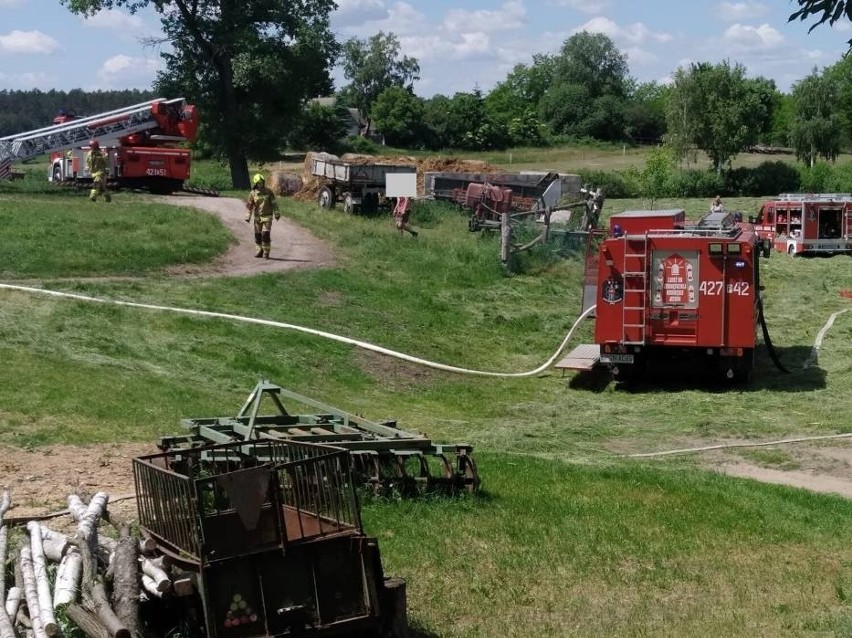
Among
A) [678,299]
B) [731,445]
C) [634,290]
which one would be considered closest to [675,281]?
[678,299]

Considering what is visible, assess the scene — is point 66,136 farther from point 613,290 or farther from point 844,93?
point 844,93

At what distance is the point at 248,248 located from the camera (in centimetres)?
2702

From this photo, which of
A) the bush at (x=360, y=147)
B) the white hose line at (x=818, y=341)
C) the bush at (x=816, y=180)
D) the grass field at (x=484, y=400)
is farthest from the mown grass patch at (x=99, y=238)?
the bush at (x=360, y=147)

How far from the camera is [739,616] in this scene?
27.5 ft

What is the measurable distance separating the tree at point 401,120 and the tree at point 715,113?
2462 centimetres

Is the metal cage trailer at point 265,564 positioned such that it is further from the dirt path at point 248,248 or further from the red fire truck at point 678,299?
the dirt path at point 248,248

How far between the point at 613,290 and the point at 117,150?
61.7 feet

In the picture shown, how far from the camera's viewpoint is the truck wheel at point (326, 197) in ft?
118

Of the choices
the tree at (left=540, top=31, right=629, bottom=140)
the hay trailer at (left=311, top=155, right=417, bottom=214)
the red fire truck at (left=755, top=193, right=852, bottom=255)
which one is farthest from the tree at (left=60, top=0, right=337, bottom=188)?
the tree at (left=540, top=31, right=629, bottom=140)

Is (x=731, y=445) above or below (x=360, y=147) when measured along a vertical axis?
below

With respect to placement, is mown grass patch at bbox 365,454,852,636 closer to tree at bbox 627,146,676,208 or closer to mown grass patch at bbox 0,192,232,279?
mown grass patch at bbox 0,192,232,279

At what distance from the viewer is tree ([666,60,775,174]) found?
8156cm

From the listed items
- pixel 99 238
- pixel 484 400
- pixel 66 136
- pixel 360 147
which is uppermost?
pixel 360 147

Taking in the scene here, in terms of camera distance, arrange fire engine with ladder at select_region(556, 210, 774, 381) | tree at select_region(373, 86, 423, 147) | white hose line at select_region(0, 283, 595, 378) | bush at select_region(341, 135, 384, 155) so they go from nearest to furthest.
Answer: fire engine with ladder at select_region(556, 210, 774, 381), white hose line at select_region(0, 283, 595, 378), bush at select_region(341, 135, 384, 155), tree at select_region(373, 86, 423, 147)
